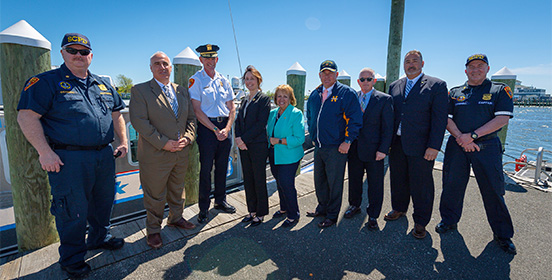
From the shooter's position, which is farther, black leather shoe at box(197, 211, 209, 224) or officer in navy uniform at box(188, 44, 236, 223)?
black leather shoe at box(197, 211, 209, 224)

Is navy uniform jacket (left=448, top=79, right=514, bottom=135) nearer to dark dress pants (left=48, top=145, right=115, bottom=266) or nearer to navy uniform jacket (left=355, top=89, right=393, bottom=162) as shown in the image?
navy uniform jacket (left=355, top=89, right=393, bottom=162)

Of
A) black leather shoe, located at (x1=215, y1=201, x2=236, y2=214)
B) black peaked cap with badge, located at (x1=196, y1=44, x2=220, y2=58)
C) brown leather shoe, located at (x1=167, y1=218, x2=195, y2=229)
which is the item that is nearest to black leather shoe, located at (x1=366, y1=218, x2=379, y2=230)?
black leather shoe, located at (x1=215, y1=201, x2=236, y2=214)

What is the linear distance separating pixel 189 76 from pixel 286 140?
1750 mm

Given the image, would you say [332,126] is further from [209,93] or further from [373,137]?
[209,93]

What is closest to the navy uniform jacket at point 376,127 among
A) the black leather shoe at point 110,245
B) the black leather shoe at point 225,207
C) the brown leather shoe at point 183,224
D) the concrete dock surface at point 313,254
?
the concrete dock surface at point 313,254

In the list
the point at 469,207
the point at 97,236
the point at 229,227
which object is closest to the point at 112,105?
the point at 97,236

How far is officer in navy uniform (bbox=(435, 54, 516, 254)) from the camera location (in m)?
2.94

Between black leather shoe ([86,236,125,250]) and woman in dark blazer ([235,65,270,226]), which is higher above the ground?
woman in dark blazer ([235,65,270,226])

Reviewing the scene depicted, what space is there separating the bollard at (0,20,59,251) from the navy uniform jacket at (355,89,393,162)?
3.55 m

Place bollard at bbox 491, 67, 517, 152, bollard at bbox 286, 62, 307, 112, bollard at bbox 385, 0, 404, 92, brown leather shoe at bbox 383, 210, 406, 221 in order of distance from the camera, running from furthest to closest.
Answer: bollard at bbox 385, 0, 404, 92
bollard at bbox 491, 67, 517, 152
bollard at bbox 286, 62, 307, 112
brown leather shoe at bbox 383, 210, 406, 221

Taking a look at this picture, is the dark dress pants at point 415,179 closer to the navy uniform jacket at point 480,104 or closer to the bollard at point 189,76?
the navy uniform jacket at point 480,104

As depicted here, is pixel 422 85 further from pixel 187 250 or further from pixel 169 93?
pixel 187 250

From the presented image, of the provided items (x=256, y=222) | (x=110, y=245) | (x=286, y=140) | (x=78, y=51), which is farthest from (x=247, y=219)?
(x=78, y=51)

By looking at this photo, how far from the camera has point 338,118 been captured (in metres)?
3.33
